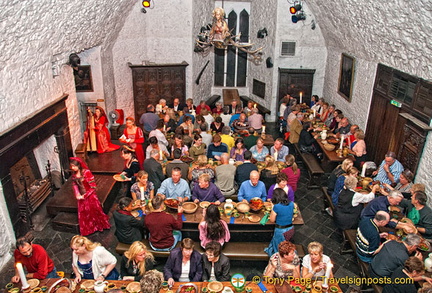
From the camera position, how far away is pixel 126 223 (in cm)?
598

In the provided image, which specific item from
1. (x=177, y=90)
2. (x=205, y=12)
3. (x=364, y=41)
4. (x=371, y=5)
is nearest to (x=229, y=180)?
(x=371, y=5)

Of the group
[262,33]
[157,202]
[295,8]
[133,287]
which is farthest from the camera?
[262,33]

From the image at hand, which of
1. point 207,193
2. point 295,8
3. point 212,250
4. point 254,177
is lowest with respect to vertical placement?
point 207,193

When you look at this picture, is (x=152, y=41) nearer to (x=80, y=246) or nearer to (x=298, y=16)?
(x=298, y=16)

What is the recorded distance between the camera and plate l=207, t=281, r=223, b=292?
4781 millimetres

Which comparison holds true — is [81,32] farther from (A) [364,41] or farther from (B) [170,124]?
(A) [364,41]

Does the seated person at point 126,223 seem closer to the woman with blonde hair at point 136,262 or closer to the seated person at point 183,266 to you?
the woman with blonde hair at point 136,262

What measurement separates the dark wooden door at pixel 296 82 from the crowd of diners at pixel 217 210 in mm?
3833

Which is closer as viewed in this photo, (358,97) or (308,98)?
(358,97)

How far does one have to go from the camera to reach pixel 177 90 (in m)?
14.1

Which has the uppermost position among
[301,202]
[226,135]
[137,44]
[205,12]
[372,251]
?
[205,12]

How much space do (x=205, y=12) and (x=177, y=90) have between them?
11.3 ft

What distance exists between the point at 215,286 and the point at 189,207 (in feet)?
6.34

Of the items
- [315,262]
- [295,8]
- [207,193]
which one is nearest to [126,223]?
[207,193]
